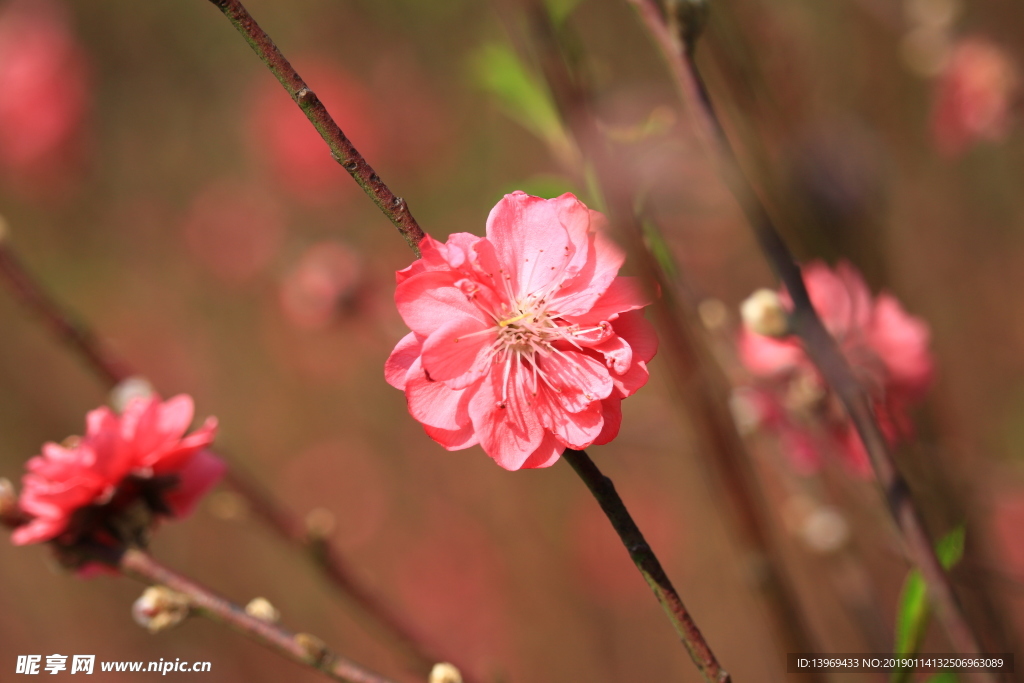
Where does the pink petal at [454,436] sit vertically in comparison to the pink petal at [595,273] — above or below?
below

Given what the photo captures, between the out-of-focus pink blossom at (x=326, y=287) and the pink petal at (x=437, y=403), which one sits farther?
the out-of-focus pink blossom at (x=326, y=287)

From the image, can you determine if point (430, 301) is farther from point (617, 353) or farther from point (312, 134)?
point (312, 134)

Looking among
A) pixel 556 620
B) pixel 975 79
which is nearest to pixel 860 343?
pixel 975 79

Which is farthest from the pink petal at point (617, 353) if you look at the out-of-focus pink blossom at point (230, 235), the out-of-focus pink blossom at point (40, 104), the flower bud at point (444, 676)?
the out-of-focus pink blossom at point (40, 104)

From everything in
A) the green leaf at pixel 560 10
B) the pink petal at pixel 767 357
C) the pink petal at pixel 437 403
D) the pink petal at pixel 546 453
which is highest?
the green leaf at pixel 560 10

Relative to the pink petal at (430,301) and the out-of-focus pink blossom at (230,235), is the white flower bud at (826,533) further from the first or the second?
the out-of-focus pink blossom at (230,235)

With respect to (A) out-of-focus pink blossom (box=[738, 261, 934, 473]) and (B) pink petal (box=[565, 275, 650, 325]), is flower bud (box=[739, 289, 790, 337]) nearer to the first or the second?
(B) pink petal (box=[565, 275, 650, 325])

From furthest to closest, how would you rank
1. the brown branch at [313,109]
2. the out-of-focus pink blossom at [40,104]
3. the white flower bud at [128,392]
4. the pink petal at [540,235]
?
the out-of-focus pink blossom at [40,104] → the white flower bud at [128,392] → the pink petal at [540,235] → the brown branch at [313,109]

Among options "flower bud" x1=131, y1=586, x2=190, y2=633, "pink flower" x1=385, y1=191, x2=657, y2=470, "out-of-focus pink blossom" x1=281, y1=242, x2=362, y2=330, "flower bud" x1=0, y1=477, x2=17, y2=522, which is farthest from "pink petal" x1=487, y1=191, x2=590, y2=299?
"out-of-focus pink blossom" x1=281, y1=242, x2=362, y2=330

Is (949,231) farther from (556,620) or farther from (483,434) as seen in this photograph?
(483,434)
